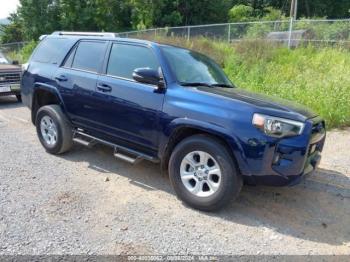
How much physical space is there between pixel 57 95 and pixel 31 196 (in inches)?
70.1

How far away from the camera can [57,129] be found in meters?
5.63

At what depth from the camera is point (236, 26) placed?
17.8 meters

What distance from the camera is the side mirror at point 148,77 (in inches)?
172

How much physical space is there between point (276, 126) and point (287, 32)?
13.5 metres

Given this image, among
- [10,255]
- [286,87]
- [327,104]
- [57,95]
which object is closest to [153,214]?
[10,255]

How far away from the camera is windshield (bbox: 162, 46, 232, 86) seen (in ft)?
15.4

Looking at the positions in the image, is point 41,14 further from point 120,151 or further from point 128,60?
point 120,151

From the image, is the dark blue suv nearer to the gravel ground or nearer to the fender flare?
the fender flare

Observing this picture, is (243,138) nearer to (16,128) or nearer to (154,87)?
(154,87)

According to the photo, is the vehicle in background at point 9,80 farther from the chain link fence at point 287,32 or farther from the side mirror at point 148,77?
the side mirror at point 148,77

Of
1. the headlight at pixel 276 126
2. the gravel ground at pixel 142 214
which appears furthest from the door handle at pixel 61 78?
the headlight at pixel 276 126

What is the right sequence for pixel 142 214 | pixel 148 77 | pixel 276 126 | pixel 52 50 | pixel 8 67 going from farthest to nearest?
pixel 8 67
pixel 52 50
pixel 148 77
pixel 142 214
pixel 276 126

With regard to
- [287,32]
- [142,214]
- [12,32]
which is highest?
[287,32]

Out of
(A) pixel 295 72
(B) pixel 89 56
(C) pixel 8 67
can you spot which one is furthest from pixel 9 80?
(A) pixel 295 72
